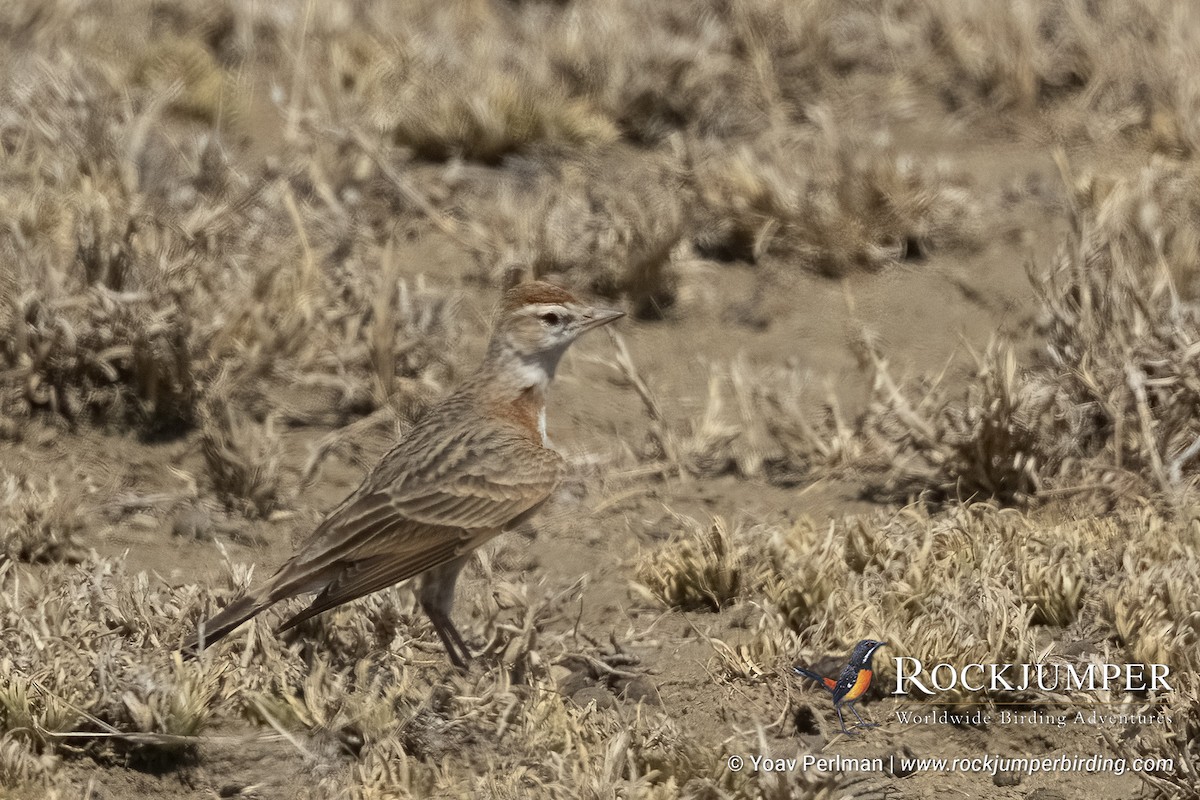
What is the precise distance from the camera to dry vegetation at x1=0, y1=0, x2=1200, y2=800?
16.4 ft

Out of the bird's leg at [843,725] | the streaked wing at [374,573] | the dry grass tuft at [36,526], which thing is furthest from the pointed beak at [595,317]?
the dry grass tuft at [36,526]

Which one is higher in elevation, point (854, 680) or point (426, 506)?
point (426, 506)

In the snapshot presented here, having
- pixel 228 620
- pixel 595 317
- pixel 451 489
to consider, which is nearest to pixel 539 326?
pixel 595 317

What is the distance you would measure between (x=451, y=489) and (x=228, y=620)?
0.92 m

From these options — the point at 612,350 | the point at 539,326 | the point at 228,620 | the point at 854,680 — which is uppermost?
the point at 539,326

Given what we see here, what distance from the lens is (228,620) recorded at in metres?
4.98

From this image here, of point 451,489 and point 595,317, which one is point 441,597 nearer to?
point 451,489

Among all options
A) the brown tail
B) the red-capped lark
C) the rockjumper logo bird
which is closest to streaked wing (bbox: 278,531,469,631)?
the red-capped lark

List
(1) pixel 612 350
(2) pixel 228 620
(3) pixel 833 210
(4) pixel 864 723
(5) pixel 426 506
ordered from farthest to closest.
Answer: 1. (3) pixel 833 210
2. (1) pixel 612 350
3. (5) pixel 426 506
4. (4) pixel 864 723
5. (2) pixel 228 620

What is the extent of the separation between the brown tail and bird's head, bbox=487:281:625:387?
1509 millimetres

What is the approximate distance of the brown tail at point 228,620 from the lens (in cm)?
496

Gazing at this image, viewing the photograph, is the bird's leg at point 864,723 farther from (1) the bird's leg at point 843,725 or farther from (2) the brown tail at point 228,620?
(2) the brown tail at point 228,620

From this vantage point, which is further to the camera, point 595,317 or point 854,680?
point 595,317

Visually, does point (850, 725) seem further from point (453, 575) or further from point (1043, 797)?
point (453, 575)
